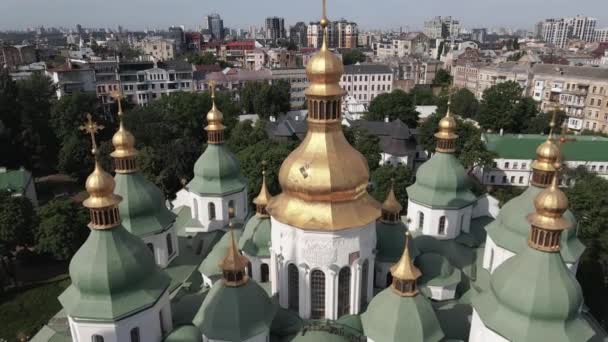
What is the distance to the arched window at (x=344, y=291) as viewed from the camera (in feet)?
57.9

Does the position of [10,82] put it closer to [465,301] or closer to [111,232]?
[111,232]

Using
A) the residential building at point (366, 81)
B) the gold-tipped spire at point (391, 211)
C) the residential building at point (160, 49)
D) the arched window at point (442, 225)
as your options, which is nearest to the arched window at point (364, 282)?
the gold-tipped spire at point (391, 211)

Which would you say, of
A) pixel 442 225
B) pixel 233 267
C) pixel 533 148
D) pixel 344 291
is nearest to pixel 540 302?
pixel 344 291

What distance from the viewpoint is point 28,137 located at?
5444cm

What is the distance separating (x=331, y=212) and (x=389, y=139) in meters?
40.9

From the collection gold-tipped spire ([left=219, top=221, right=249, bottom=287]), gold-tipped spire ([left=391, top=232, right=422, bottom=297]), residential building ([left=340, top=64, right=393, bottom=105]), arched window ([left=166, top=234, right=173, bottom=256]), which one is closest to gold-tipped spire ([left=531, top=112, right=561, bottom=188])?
gold-tipped spire ([left=391, top=232, right=422, bottom=297])

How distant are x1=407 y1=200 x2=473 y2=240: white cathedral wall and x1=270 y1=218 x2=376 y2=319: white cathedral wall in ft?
22.8

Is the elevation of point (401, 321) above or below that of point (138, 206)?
below

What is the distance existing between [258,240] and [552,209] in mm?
12490

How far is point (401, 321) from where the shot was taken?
15203 millimetres

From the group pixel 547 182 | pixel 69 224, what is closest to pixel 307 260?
pixel 547 182

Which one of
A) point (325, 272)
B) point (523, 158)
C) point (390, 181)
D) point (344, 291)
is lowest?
point (523, 158)

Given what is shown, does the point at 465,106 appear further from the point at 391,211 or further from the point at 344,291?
the point at 344,291

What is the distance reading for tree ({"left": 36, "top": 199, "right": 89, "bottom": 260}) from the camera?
105 feet
